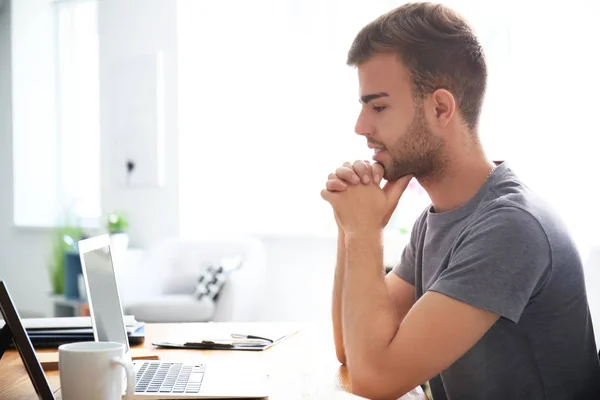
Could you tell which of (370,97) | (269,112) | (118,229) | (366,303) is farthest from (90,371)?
(269,112)

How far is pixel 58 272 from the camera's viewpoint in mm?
5359

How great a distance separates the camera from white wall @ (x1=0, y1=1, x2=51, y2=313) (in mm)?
6211

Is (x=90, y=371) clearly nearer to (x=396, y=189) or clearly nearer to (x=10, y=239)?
(x=396, y=189)

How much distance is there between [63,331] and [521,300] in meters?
1.08

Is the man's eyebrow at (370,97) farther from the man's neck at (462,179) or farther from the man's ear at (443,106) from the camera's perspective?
the man's neck at (462,179)

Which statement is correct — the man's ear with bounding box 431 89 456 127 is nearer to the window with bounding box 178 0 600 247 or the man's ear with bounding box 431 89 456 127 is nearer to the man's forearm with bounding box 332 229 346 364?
the man's forearm with bounding box 332 229 346 364

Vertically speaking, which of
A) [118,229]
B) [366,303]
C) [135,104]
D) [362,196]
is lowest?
[118,229]

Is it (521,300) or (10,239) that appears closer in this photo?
(521,300)

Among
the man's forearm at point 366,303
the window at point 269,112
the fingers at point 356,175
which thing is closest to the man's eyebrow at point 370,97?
the fingers at point 356,175

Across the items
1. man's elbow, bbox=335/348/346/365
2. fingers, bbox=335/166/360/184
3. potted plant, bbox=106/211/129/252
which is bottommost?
potted plant, bbox=106/211/129/252

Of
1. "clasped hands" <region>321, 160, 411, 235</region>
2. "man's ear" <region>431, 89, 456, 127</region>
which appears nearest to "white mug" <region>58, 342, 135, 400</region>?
"clasped hands" <region>321, 160, 411, 235</region>

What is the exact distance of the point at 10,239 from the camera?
636 centimetres

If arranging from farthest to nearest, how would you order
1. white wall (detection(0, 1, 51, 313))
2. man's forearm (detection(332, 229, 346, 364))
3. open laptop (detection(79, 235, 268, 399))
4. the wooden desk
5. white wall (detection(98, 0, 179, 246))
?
white wall (detection(0, 1, 51, 313)) < white wall (detection(98, 0, 179, 246)) < man's forearm (detection(332, 229, 346, 364)) < the wooden desk < open laptop (detection(79, 235, 268, 399))

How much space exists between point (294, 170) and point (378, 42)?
3.80 meters
